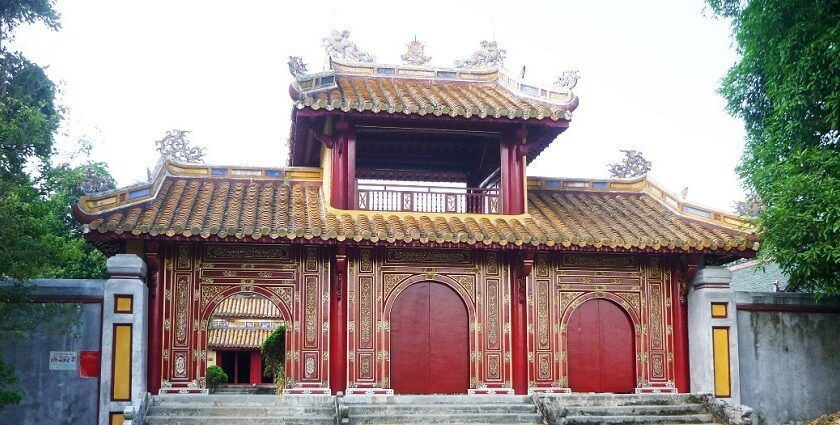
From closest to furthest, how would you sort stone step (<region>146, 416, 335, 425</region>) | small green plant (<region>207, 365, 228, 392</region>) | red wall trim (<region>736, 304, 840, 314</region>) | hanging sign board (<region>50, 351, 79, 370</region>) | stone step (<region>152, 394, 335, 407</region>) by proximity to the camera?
stone step (<region>146, 416, 335, 425</region>)
hanging sign board (<region>50, 351, 79, 370</region>)
stone step (<region>152, 394, 335, 407</region>)
red wall trim (<region>736, 304, 840, 314</region>)
small green plant (<region>207, 365, 228, 392</region>)

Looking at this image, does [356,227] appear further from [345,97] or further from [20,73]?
[20,73]

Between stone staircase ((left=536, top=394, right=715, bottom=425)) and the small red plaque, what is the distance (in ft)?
20.7

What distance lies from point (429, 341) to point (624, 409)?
10.2 feet

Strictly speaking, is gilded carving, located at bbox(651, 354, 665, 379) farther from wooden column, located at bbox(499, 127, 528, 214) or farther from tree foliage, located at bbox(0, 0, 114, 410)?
tree foliage, located at bbox(0, 0, 114, 410)

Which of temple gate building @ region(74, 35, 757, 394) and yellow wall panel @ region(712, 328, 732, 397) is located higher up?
temple gate building @ region(74, 35, 757, 394)

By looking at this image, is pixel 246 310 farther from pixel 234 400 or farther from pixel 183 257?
pixel 234 400

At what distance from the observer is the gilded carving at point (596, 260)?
15188 millimetres

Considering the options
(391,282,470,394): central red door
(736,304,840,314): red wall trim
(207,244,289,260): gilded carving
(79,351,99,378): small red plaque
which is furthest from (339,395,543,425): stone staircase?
(736,304,840,314): red wall trim

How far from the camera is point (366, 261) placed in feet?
48.0

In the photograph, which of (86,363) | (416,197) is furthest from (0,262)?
(416,197)

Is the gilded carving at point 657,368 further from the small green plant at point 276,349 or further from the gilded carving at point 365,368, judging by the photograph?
the small green plant at point 276,349

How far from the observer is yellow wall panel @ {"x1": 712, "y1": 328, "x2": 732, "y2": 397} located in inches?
578

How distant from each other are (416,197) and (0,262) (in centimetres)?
623

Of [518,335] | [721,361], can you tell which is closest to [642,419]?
[721,361]
